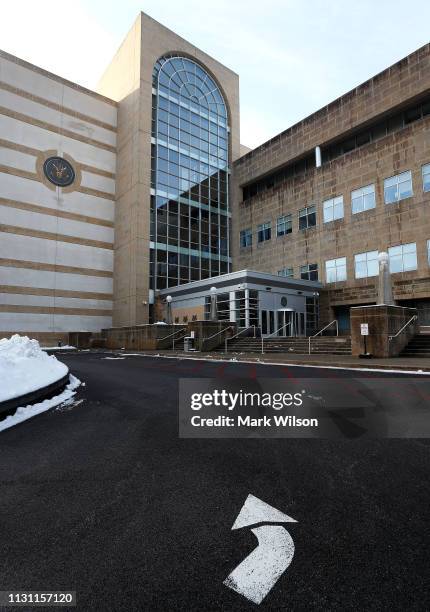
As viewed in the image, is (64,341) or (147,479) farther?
(64,341)

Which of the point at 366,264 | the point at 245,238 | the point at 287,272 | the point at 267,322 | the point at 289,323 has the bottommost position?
the point at 289,323

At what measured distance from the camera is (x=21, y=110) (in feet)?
118

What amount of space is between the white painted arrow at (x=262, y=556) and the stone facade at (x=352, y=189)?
28.8 m

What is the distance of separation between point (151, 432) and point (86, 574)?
305 centimetres

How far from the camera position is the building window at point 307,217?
35.4 metres

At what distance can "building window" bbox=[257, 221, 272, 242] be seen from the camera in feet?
130

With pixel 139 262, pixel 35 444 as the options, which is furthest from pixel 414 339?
pixel 139 262

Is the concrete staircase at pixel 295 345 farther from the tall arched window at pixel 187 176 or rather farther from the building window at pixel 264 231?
the building window at pixel 264 231

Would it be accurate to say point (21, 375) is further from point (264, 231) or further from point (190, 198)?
point (190, 198)

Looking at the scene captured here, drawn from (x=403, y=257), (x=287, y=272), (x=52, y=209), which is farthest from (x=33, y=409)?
(x=52, y=209)

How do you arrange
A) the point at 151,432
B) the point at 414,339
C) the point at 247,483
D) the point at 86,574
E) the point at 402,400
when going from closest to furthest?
1. the point at 86,574
2. the point at 247,483
3. the point at 151,432
4. the point at 402,400
5. the point at 414,339

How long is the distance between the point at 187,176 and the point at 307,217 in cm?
1490

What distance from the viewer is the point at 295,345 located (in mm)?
22391

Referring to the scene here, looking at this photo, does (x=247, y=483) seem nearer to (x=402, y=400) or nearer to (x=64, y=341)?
(x=402, y=400)
